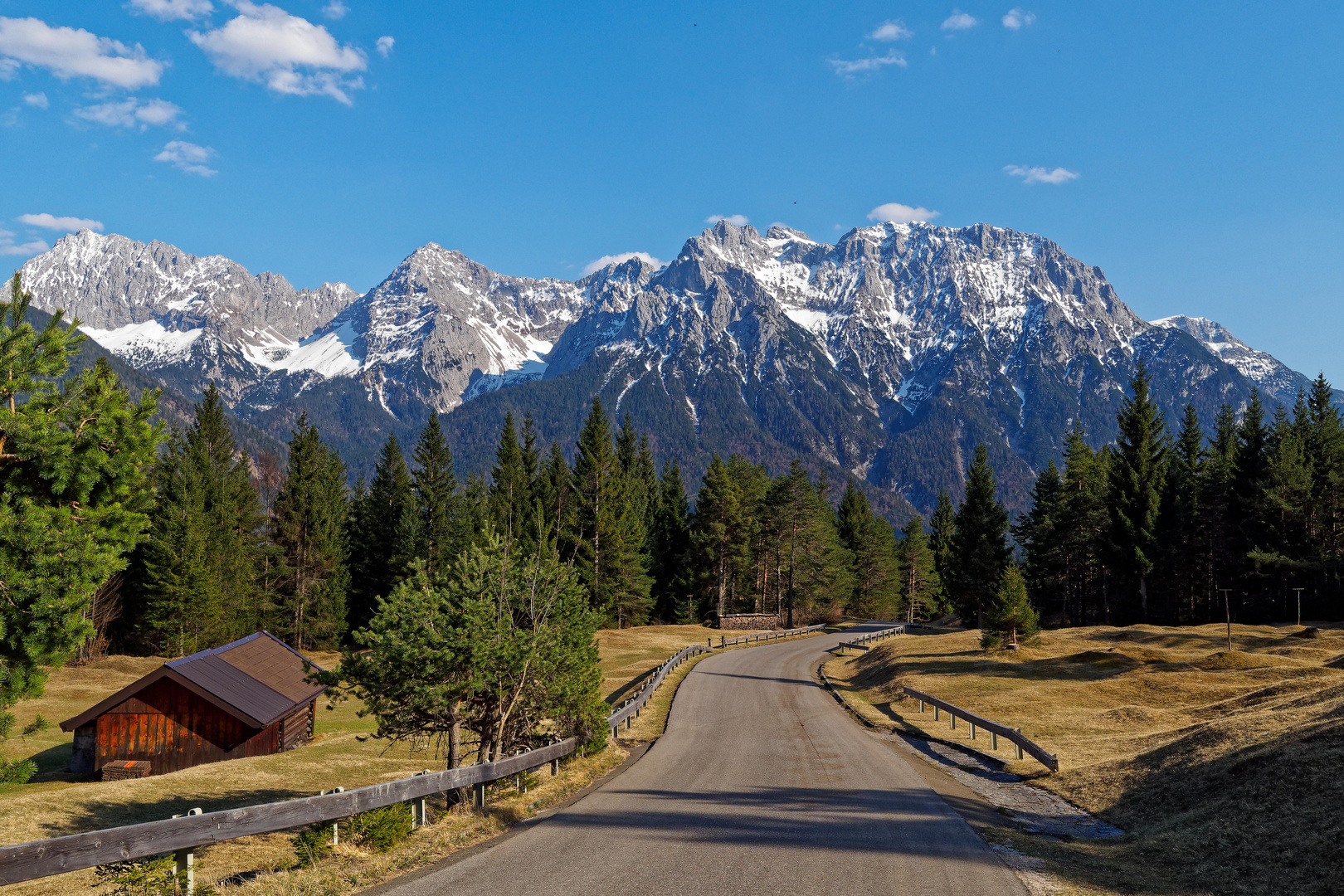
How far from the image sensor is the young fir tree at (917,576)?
9450cm

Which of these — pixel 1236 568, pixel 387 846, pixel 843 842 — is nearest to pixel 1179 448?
pixel 1236 568

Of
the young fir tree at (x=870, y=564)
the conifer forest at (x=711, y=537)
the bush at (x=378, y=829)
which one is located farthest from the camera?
the young fir tree at (x=870, y=564)

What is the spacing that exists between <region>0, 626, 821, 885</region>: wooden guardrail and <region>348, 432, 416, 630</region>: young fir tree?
2378 inches

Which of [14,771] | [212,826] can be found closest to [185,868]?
[212,826]

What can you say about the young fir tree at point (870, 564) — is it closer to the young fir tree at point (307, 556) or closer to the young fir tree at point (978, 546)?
the young fir tree at point (978, 546)

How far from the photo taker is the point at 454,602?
1619cm

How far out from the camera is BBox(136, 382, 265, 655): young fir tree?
5053 centimetres

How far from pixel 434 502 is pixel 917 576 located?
5966cm

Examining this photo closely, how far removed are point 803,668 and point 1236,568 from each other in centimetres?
3983

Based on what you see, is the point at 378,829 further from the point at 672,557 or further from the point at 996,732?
the point at 672,557

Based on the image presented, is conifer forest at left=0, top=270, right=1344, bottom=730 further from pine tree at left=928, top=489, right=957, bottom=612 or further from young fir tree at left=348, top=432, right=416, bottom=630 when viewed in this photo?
pine tree at left=928, top=489, right=957, bottom=612

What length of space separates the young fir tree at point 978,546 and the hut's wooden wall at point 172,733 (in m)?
55.8

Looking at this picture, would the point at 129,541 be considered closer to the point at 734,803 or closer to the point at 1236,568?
the point at 734,803

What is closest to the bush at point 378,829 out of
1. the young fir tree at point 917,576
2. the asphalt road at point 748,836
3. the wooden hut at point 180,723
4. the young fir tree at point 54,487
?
the asphalt road at point 748,836
